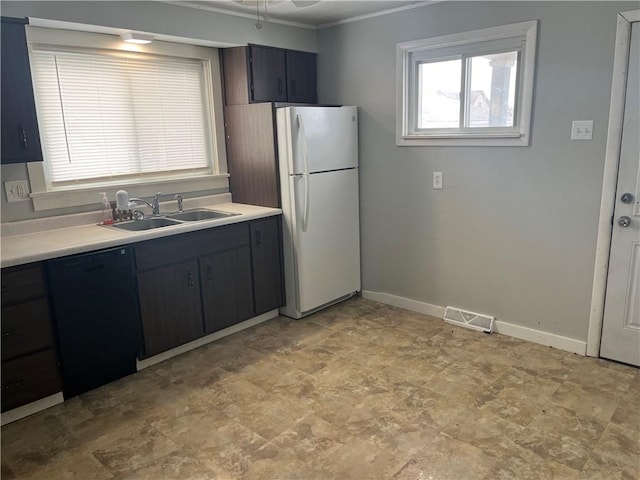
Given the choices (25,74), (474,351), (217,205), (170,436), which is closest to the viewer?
(170,436)

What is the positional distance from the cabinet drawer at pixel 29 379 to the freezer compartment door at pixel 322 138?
1926mm

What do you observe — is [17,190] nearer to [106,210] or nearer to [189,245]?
[106,210]

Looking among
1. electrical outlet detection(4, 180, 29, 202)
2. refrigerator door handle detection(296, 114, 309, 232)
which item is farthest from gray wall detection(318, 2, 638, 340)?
electrical outlet detection(4, 180, 29, 202)

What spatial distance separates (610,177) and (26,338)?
3.28m

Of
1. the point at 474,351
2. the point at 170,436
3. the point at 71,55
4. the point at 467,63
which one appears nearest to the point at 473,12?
the point at 467,63

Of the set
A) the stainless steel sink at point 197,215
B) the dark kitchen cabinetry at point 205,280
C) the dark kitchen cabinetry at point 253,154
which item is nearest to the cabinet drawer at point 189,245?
the dark kitchen cabinetry at point 205,280

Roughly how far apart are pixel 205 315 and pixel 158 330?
340mm

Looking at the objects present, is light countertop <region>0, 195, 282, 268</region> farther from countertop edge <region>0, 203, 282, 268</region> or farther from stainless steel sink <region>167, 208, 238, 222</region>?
stainless steel sink <region>167, 208, 238, 222</region>

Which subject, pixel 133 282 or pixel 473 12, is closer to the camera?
pixel 133 282

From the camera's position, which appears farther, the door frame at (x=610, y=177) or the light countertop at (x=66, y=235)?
the door frame at (x=610, y=177)

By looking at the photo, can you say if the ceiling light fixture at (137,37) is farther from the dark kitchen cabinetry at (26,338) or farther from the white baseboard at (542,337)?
the white baseboard at (542,337)

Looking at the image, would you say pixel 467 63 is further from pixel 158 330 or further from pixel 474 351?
pixel 158 330

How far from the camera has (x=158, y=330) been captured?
9.61 ft

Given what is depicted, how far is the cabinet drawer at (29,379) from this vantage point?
2352mm
